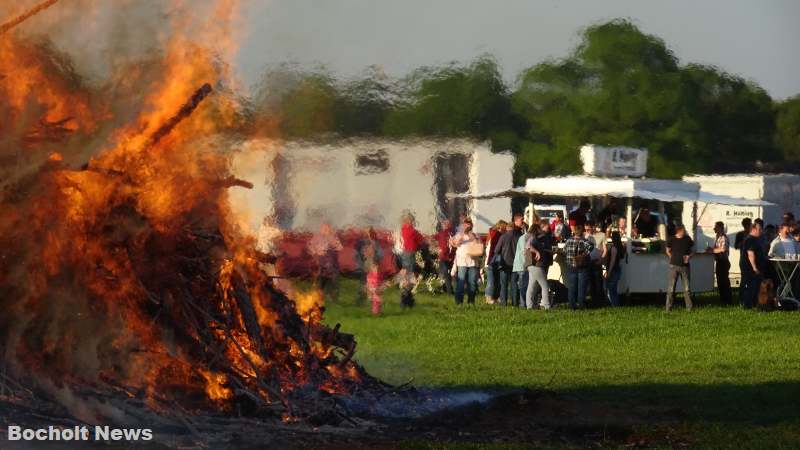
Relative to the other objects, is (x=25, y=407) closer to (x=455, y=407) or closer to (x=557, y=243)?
(x=455, y=407)

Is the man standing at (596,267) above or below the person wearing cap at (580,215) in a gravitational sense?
below

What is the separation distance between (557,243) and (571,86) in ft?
32.1

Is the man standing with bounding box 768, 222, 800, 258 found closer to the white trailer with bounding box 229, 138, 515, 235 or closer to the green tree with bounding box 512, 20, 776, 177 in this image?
the green tree with bounding box 512, 20, 776, 177

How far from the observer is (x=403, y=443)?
10.5 metres

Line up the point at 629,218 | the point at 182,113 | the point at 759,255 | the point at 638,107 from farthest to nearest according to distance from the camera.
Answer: the point at 629,218, the point at 759,255, the point at 638,107, the point at 182,113

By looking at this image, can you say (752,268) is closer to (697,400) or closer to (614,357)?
(614,357)

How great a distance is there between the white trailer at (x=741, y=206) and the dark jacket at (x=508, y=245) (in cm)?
561

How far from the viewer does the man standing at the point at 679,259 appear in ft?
79.7

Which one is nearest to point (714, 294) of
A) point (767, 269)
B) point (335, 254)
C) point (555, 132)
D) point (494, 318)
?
point (767, 269)

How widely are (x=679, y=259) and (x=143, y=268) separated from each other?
1514 centimetres

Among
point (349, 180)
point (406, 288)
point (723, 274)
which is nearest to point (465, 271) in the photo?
point (406, 288)

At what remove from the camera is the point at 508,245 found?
24812 millimetres

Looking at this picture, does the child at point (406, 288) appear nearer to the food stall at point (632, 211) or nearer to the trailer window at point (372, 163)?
the trailer window at point (372, 163)

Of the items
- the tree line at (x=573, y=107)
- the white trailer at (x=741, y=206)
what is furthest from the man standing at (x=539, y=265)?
the white trailer at (x=741, y=206)
